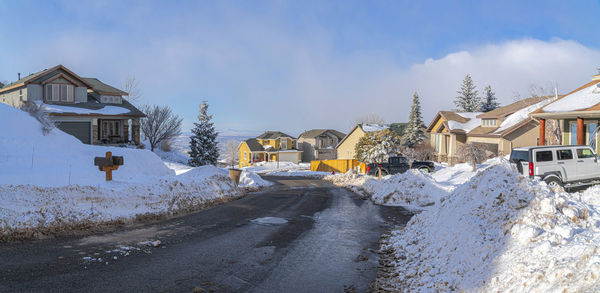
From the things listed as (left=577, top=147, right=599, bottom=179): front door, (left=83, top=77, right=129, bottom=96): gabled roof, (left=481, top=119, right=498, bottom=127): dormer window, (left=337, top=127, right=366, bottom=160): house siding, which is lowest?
(left=577, top=147, right=599, bottom=179): front door

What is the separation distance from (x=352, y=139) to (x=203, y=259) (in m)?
57.2

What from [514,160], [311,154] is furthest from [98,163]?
[311,154]

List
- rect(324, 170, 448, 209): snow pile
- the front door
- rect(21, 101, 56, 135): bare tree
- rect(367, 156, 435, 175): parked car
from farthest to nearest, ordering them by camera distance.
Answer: rect(367, 156, 435, 175): parked car
rect(21, 101, 56, 135): bare tree
rect(324, 170, 448, 209): snow pile
the front door

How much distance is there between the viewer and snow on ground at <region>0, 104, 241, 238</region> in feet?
30.5

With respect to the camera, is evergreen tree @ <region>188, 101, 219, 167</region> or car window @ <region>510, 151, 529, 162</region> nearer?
car window @ <region>510, 151, 529, 162</region>

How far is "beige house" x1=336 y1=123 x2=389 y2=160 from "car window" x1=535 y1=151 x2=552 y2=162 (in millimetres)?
43749

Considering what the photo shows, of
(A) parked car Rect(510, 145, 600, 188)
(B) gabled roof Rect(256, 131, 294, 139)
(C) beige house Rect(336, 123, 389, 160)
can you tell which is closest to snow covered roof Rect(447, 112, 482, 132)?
(C) beige house Rect(336, 123, 389, 160)

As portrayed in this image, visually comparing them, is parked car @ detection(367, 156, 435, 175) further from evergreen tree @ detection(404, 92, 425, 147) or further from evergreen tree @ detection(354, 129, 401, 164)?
evergreen tree @ detection(404, 92, 425, 147)

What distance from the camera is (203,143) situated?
46.8 metres

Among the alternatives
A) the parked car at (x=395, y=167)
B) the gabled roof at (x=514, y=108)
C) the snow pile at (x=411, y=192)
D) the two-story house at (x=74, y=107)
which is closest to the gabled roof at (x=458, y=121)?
the gabled roof at (x=514, y=108)

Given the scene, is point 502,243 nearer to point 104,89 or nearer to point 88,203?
point 88,203

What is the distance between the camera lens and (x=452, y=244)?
6.56m

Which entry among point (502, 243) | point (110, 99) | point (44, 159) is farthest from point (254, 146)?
point (502, 243)

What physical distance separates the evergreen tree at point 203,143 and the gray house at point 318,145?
36.2 meters
